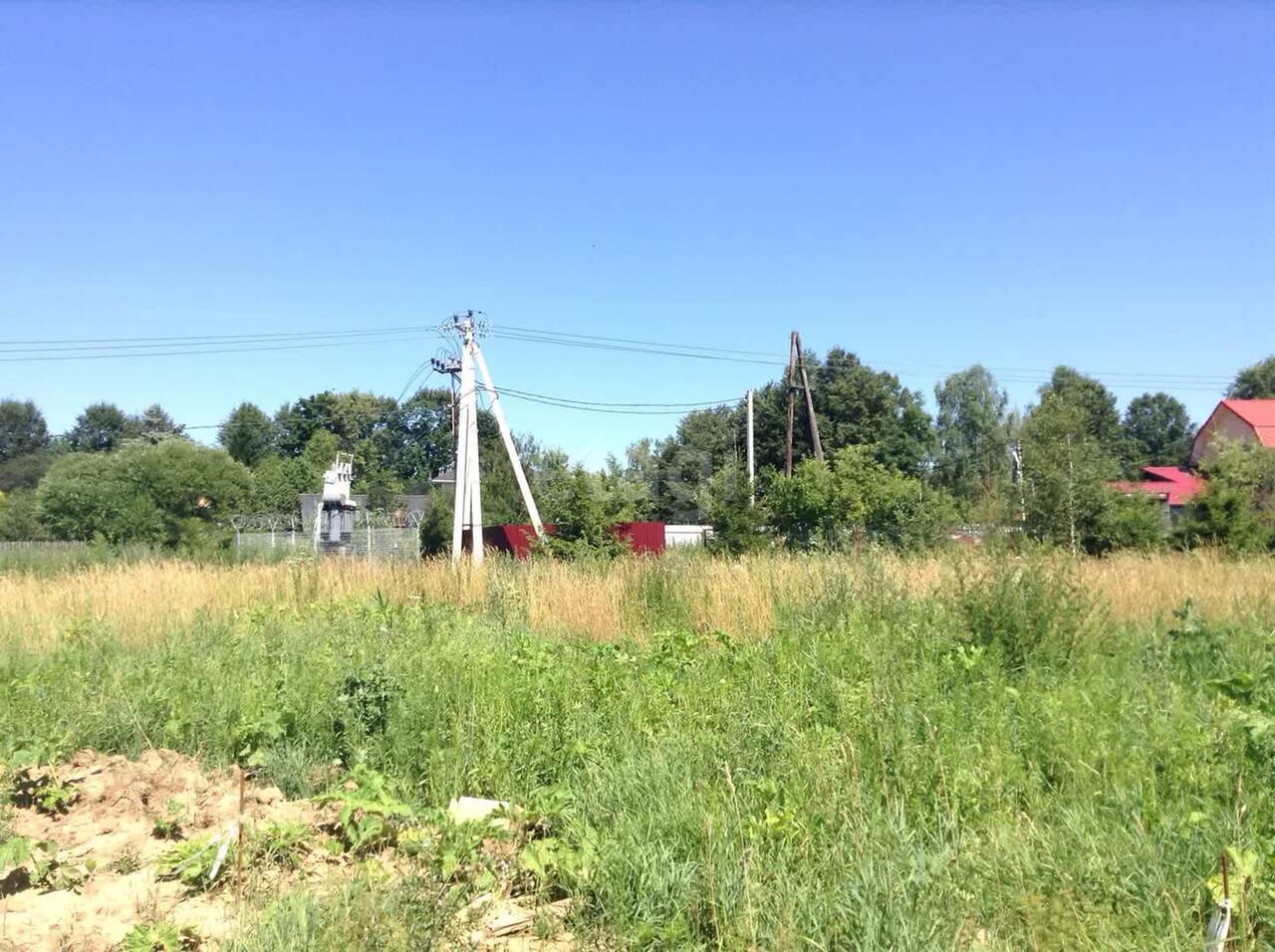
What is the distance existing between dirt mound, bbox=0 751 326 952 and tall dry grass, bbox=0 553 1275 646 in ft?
15.9

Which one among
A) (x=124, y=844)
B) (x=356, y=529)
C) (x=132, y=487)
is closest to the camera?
(x=124, y=844)

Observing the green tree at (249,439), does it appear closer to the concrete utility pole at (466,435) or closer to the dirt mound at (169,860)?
the concrete utility pole at (466,435)

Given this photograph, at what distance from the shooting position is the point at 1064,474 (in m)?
22.6

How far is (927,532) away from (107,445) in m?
85.9

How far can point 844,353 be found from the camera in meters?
49.8

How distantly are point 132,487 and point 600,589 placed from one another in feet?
122

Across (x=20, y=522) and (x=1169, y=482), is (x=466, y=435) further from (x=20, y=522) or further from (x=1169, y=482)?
(x=1169, y=482)

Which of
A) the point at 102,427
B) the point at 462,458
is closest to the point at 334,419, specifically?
the point at 102,427

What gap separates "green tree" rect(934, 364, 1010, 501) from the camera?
5638cm

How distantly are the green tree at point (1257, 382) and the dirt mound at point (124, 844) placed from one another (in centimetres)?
8193

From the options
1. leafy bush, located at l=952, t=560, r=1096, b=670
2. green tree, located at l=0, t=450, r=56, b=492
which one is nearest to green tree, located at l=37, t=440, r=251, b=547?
leafy bush, located at l=952, t=560, r=1096, b=670

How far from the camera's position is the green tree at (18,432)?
8875 centimetres

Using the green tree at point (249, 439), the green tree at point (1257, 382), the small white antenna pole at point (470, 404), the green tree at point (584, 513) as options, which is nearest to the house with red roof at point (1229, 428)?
the green tree at point (1257, 382)

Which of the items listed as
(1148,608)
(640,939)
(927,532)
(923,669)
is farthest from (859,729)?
(927,532)
